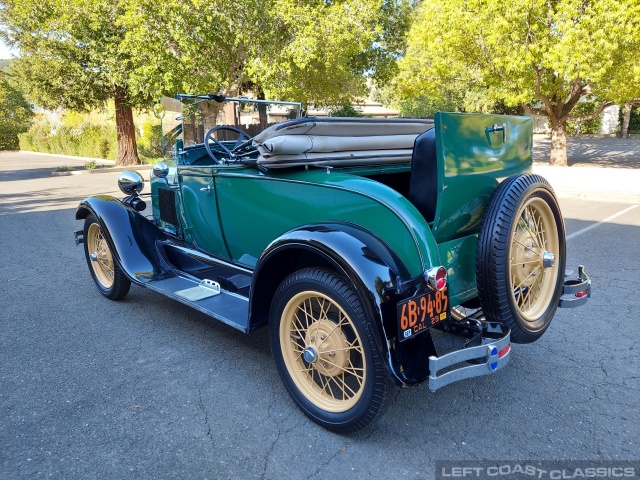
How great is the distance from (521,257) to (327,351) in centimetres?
119

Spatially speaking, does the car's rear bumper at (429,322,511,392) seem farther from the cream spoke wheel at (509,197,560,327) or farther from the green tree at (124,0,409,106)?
the green tree at (124,0,409,106)

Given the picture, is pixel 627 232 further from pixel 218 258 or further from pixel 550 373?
pixel 218 258

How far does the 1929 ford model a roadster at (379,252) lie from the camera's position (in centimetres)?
209

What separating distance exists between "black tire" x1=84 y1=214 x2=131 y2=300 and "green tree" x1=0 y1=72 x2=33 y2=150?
139 feet

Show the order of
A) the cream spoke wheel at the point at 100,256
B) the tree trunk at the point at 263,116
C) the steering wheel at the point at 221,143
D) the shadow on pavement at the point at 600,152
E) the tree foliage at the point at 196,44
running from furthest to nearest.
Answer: the shadow on pavement at the point at 600,152, the tree foliage at the point at 196,44, the tree trunk at the point at 263,116, the cream spoke wheel at the point at 100,256, the steering wheel at the point at 221,143

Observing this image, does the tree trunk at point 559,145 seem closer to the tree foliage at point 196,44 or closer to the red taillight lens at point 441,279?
the tree foliage at point 196,44

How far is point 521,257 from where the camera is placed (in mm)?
2543

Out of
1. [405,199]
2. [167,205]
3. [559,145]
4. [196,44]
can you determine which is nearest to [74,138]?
[196,44]

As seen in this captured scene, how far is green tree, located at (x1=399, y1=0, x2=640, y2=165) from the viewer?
11.1 m

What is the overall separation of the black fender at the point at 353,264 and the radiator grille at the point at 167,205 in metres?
1.76

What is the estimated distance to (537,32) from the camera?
1244 centimetres

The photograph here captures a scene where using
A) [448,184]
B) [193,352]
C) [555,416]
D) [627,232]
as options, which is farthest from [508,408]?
[627,232]

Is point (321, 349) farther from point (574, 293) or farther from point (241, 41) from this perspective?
point (241, 41)

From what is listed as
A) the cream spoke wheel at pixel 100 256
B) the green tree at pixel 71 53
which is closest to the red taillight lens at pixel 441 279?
the cream spoke wheel at pixel 100 256
